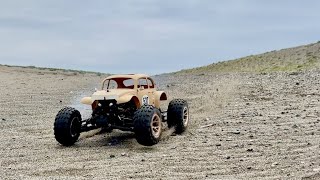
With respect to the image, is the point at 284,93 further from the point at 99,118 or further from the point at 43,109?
the point at 99,118

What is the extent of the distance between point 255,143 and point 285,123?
299cm

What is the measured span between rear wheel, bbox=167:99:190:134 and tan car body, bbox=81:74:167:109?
483 millimetres

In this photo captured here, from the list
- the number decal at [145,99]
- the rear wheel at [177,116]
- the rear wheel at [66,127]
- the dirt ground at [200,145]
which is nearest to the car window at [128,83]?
the number decal at [145,99]

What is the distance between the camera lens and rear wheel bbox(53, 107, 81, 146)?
42.4ft

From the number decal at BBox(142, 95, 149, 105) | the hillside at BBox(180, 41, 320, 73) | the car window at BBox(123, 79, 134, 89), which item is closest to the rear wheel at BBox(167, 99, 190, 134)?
the number decal at BBox(142, 95, 149, 105)

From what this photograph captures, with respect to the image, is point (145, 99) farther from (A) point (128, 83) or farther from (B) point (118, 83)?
(B) point (118, 83)

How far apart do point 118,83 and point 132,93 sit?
4.68 ft

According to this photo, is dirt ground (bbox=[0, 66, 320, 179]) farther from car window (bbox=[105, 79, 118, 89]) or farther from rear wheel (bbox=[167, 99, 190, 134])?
car window (bbox=[105, 79, 118, 89])

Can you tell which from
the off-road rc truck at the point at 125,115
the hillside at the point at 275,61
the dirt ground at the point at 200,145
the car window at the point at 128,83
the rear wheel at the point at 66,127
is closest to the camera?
the dirt ground at the point at 200,145

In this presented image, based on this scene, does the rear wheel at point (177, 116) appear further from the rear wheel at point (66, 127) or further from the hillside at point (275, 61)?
→ the hillside at point (275, 61)

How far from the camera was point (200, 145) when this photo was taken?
41.2 feet

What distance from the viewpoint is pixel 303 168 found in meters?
9.64

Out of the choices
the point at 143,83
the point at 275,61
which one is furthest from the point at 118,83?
the point at 275,61

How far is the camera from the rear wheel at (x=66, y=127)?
12.9 meters
